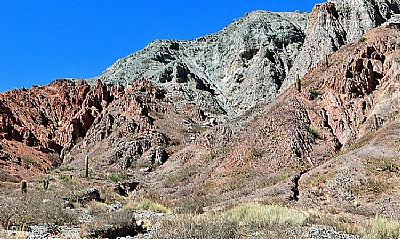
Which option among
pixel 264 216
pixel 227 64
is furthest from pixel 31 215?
pixel 227 64

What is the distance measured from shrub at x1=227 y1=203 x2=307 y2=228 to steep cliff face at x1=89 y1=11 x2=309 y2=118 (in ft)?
154

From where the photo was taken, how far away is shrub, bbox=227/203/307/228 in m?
13.4

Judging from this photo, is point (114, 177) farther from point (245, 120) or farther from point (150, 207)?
point (150, 207)

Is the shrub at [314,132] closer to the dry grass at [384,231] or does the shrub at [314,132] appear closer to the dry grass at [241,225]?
the dry grass at [241,225]

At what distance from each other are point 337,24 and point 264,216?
165ft

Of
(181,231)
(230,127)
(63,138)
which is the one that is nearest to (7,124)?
(63,138)

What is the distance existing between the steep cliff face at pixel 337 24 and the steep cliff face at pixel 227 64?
9.74 m

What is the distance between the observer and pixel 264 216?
14.2 metres

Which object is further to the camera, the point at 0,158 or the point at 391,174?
the point at 0,158

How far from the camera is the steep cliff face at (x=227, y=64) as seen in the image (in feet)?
230

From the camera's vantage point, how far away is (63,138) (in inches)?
2355

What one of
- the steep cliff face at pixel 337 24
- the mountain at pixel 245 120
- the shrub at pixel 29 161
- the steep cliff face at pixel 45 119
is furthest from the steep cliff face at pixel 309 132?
the steep cliff face at pixel 45 119

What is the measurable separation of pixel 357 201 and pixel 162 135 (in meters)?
32.6

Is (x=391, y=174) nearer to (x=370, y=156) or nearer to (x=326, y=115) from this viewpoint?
(x=370, y=156)
